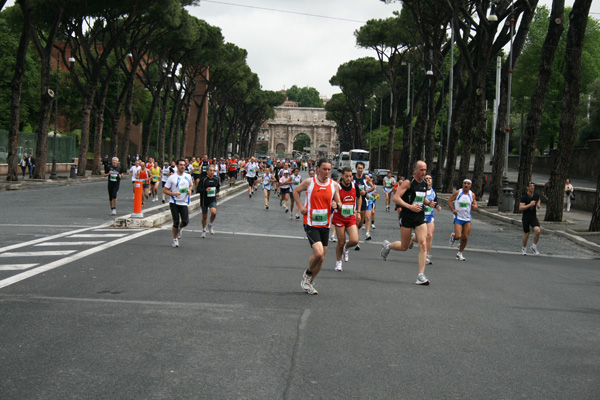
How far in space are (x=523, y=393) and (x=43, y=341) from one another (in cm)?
377

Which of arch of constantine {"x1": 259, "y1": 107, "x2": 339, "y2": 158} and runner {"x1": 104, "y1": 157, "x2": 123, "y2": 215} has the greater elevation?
arch of constantine {"x1": 259, "y1": 107, "x2": 339, "y2": 158}

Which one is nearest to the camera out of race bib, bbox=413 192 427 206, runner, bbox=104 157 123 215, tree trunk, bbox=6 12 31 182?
race bib, bbox=413 192 427 206

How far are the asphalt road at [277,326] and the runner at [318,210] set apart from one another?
32 cm

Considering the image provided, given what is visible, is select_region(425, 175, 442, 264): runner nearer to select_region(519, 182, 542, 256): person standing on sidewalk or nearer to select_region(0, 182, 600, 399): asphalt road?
select_region(0, 182, 600, 399): asphalt road

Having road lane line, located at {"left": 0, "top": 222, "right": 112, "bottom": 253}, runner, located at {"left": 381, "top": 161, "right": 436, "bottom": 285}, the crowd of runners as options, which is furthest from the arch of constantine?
runner, located at {"left": 381, "top": 161, "right": 436, "bottom": 285}

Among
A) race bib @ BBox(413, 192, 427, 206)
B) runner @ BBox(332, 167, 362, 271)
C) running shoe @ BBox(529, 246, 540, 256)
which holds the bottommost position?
running shoe @ BBox(529, 246, 540, 256)

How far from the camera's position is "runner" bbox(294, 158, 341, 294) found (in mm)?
8984

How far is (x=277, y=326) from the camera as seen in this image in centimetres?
696

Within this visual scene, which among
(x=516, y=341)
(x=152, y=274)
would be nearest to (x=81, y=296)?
(x=152, y=274)

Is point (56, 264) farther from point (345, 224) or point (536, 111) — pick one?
point (536, 111)

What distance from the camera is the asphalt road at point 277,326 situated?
513 centimetres

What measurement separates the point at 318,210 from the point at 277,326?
2547 millimetres

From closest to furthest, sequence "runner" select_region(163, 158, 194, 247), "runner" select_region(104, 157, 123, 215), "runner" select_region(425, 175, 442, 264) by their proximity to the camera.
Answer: "runner" select_region(425, 175, 442, 264) < "runner" select_region(163, 158, 194, 247) < "runner" select_region(104, 157, 123, 215)

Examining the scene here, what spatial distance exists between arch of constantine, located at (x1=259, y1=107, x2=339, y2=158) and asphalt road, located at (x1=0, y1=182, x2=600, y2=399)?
552ft
